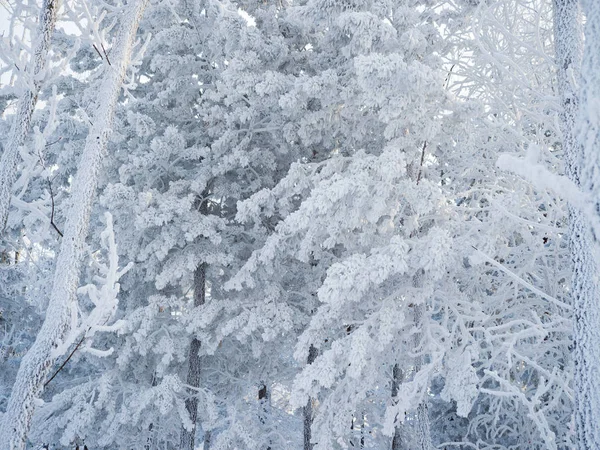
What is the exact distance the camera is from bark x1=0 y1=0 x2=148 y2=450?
3.69 meters

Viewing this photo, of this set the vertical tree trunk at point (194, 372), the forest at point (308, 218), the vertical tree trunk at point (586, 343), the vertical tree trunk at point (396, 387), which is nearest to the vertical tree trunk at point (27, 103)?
the forest at point (308, 218)

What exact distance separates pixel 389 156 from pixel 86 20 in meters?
4.25

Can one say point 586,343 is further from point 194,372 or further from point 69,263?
point 194,372

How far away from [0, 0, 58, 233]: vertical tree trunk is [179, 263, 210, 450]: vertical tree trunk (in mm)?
6105

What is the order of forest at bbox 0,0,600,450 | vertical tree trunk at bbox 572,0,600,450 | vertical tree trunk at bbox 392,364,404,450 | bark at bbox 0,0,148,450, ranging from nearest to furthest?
vertical tree trunk at bbox 572,0,600,450, bark at bbox 0,0,148,450, forest at bbox 0,0,600,450, vertical tree trunk at bbox 392,364,404,450

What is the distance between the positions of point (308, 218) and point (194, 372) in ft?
16.1

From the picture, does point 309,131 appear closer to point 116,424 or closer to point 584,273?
point 584,273

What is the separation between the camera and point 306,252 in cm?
762

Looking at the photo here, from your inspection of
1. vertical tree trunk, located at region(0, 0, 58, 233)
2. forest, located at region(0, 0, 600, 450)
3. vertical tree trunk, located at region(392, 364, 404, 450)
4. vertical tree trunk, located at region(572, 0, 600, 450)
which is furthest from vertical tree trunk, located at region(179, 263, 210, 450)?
vertical tree trunk, located at region(572, 0, 600, 450)

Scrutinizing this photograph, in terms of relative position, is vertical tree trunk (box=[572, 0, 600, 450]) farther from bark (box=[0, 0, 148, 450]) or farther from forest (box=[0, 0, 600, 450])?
bark (box=[0, 0, 148, 450])

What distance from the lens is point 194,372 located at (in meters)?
9.79

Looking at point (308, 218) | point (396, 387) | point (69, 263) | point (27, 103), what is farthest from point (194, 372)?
point (27, 103)

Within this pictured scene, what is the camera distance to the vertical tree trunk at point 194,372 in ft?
30.8

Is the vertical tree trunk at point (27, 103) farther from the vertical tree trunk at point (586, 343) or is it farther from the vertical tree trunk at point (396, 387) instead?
the vertical tree trunk at point (396, 387)
